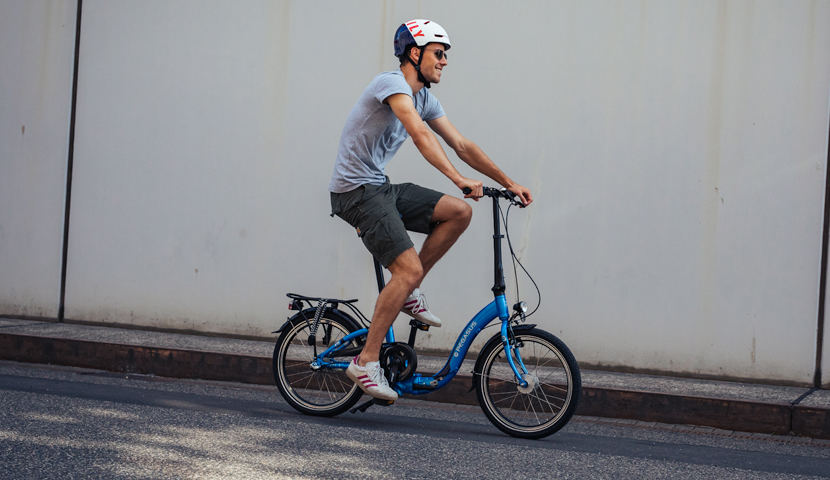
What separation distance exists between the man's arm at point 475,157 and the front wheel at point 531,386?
28.2 inches

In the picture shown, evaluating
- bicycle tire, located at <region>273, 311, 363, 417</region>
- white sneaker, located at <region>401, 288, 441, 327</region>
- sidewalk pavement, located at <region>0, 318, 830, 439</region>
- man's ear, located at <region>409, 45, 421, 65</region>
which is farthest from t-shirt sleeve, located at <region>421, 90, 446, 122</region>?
sidewalk pavement, located at <region>0, 318, 830, 439</region>

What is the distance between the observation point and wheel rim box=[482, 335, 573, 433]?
379 centimetres

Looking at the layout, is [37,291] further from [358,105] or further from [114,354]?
[358,105]

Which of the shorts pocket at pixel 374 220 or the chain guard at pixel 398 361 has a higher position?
the shorts pocket at pixel 374 220

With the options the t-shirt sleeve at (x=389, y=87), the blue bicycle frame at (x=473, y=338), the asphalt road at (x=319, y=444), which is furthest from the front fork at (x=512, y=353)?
the t-shirt sleeve at (x=389, y=87)

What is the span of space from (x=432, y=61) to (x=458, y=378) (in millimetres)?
2256

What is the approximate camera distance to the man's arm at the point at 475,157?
384 cm

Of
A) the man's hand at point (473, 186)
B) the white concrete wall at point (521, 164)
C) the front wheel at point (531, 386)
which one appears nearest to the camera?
the man's hand at point (473, 186)

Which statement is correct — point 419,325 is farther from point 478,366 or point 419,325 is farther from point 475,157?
point 475,157

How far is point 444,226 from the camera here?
13.3ft

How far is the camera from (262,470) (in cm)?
321

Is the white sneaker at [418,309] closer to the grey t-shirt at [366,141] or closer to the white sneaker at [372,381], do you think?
the white sneaker at [372,381]

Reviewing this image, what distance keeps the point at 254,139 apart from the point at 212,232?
0.96 m

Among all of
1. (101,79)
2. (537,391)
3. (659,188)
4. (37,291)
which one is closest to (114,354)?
(37,291)
